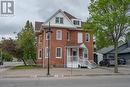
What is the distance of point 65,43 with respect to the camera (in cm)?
5347

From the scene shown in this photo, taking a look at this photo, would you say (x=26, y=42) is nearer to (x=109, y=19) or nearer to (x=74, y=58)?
(x=74, y=58)

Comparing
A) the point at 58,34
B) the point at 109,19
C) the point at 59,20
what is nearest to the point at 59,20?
the point at 59,20

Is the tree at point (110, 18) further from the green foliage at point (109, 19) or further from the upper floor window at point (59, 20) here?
the upper floor window at point (59, 20)

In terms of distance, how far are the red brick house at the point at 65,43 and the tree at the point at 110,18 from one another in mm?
12180

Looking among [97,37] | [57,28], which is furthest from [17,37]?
[97,37]

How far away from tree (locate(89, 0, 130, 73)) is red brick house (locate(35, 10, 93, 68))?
1218cm

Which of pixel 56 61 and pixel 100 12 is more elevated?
pixel 100 12

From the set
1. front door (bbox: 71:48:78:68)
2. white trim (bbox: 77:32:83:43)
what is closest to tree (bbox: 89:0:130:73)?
front door (bbox: 71:48:78:68)

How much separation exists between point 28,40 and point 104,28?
22321 millimetres

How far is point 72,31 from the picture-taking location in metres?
55.5

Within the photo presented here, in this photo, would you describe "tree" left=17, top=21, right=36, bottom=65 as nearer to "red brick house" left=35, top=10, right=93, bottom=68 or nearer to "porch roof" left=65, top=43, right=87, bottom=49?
"red brick house" left=35, top=10, right=93, bottom=68

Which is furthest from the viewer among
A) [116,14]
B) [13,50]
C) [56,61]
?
[13,50]

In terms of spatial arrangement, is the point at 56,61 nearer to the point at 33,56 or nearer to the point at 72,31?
the point at 72,31

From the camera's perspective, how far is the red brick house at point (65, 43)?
52.2m
